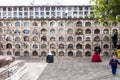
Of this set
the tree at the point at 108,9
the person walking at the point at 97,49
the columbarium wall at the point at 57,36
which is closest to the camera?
the tree at the point at 108,9

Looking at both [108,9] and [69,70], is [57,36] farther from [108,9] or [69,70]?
[69,70]

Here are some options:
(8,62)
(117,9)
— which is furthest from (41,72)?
(117,9)

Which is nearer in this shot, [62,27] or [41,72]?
[41,72]

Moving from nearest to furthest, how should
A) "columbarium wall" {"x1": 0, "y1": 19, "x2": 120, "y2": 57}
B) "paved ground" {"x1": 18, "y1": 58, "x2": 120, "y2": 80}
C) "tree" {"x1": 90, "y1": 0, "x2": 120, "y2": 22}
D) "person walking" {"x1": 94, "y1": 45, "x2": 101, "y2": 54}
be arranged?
"paved ground" {"x1": 18, "y1": 58, "x2": 120, "y2": 80}, "tree" {"x1": 90, "y1": 0, "x2": 120, "y2": 22}, "person walking" {"x1": 94, "y1": 45, "x2": 101, "y2": 54}, "columbarium wall" {"x1": 0, "y1": 19, "x2": 120, "y2": 57}

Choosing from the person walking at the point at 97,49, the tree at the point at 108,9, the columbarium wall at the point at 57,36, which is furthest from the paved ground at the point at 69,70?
the tree at the point at 108,9

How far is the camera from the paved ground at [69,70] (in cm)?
1711

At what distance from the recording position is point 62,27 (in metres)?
24.7

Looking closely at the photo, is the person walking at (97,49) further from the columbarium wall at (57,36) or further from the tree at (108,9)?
the tree at (108,9)

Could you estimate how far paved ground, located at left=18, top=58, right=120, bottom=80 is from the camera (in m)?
17.1

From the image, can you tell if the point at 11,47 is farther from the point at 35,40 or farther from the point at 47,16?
the point at 47,16

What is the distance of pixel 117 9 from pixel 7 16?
341 inches

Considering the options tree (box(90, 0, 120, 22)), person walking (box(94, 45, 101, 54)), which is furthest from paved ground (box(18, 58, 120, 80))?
tree (box(90, 0, 120, 22))

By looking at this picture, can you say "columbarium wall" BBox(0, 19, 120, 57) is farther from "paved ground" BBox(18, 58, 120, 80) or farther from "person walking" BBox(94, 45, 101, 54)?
"paved ground" BBox(18, 58, 120, 80)

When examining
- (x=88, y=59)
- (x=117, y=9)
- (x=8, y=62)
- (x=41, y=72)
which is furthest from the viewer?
(x=88, y=59)
